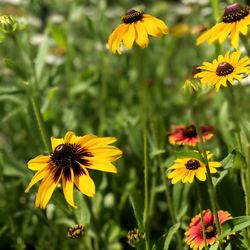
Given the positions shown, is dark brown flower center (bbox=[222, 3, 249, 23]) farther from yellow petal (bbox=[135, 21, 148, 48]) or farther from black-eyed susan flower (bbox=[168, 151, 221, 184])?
black-eyed susan flower (bbox=[168, 151, 221, 184])

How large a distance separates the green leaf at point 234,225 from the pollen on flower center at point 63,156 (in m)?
0.33

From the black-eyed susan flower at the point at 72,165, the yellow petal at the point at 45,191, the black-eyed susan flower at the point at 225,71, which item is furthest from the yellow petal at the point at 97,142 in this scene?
the black-eyed susan flower at the point at 225,71

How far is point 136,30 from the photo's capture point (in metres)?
1.08

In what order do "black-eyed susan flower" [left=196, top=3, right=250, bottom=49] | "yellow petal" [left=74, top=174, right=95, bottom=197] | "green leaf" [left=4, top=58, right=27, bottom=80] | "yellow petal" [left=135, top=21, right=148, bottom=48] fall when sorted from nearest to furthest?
"yellow petal" [left=74, top=174, right=95, bottom=197], "yellow petal" [left=135, top=21, right=148, bottom=48], "black-eyed susan flower" [left=196, top=3, right=250, bottom=49], "green leaf" [left=4, top=58, right=27, bottom=80]

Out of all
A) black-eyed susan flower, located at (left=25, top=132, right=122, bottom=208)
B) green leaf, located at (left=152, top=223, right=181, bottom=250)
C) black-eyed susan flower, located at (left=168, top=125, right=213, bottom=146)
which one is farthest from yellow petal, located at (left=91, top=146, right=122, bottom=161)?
black-eyed susan flower, located at (left=168, top=125, right=213, bottom=146)

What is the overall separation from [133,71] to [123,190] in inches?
40.6

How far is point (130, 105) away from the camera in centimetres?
246

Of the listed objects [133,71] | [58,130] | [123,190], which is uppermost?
[133,71]

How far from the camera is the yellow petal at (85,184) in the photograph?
Answer: 3.01 feet

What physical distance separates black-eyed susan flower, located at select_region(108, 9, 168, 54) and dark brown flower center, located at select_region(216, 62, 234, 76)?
14 centimetres

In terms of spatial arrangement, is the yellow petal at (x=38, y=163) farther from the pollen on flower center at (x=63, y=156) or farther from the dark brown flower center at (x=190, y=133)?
the dark brown flower center at (x=190, y=133)

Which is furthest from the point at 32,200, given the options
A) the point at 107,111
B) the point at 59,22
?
the point at 59,22

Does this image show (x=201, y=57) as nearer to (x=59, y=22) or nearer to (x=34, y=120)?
(x=59, y=22)

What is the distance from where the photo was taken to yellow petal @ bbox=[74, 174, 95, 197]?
3.01 ft
